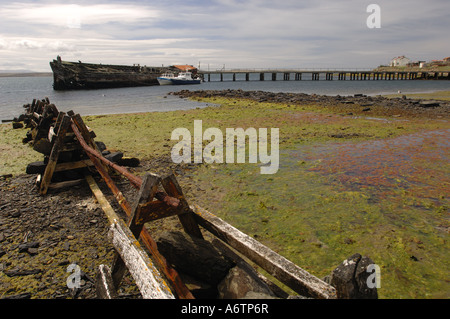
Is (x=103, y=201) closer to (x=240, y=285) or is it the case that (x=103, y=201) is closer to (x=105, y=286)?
(x=105, y=286)

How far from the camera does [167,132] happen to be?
49.2ft

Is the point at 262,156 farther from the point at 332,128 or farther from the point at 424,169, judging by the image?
the point at 332,128

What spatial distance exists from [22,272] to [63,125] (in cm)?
408

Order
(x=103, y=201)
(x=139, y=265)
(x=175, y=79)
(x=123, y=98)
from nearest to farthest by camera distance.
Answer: (x=139, y=265)
(x=103, y=201)
(x=123, y=98)
(x=175, y=79)

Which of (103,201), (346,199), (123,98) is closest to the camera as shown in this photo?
(103,201)

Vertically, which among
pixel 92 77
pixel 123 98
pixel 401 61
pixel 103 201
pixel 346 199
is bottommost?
pixel 346 199

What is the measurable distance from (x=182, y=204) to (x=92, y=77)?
72.9 m

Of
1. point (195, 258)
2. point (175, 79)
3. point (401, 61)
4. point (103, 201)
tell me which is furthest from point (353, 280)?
point (401, 61)

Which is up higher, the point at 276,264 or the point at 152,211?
the point at 152,211

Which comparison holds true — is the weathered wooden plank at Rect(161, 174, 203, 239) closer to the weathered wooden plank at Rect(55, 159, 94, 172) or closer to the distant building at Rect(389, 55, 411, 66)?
the weathered wooden plank at Rect(55, 159, 94, 172)

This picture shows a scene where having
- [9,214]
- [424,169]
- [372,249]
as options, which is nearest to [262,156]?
[424,169]

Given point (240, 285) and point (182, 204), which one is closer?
point (240, 285)

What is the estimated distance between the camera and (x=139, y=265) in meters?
2.87

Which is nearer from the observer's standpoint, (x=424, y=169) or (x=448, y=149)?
(x=424, y=169)
